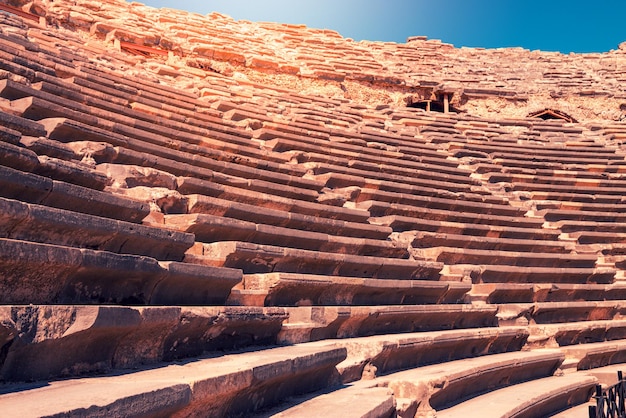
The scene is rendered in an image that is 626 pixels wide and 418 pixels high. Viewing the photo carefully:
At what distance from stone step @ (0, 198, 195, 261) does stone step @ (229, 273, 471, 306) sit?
0.71 meters

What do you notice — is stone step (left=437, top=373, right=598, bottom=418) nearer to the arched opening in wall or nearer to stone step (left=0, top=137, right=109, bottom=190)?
stone step (left=0, top=137, right=109, bottom=190)

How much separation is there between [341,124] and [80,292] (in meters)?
9.26

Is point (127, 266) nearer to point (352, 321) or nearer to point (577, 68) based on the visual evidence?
point (352, 321)

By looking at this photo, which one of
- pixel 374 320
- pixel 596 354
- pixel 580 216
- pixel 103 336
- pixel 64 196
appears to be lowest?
pixel 596 354

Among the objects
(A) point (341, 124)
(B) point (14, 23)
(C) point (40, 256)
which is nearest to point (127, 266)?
(C) point (40, 256)

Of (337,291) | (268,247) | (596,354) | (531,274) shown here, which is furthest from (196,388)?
(531,274)

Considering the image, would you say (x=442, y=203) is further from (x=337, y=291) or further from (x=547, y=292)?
(x=337, y=291)

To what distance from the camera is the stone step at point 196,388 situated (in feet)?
6.48

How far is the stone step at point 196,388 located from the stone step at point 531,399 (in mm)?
1286

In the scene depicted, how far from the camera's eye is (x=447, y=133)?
13.3 metres

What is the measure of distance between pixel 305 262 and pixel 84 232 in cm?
229

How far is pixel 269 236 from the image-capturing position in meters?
5.01

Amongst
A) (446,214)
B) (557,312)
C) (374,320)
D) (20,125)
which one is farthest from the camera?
(446,214)

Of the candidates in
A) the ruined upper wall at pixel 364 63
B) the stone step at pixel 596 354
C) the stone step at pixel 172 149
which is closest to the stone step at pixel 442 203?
the stone step at pixel 172 149
